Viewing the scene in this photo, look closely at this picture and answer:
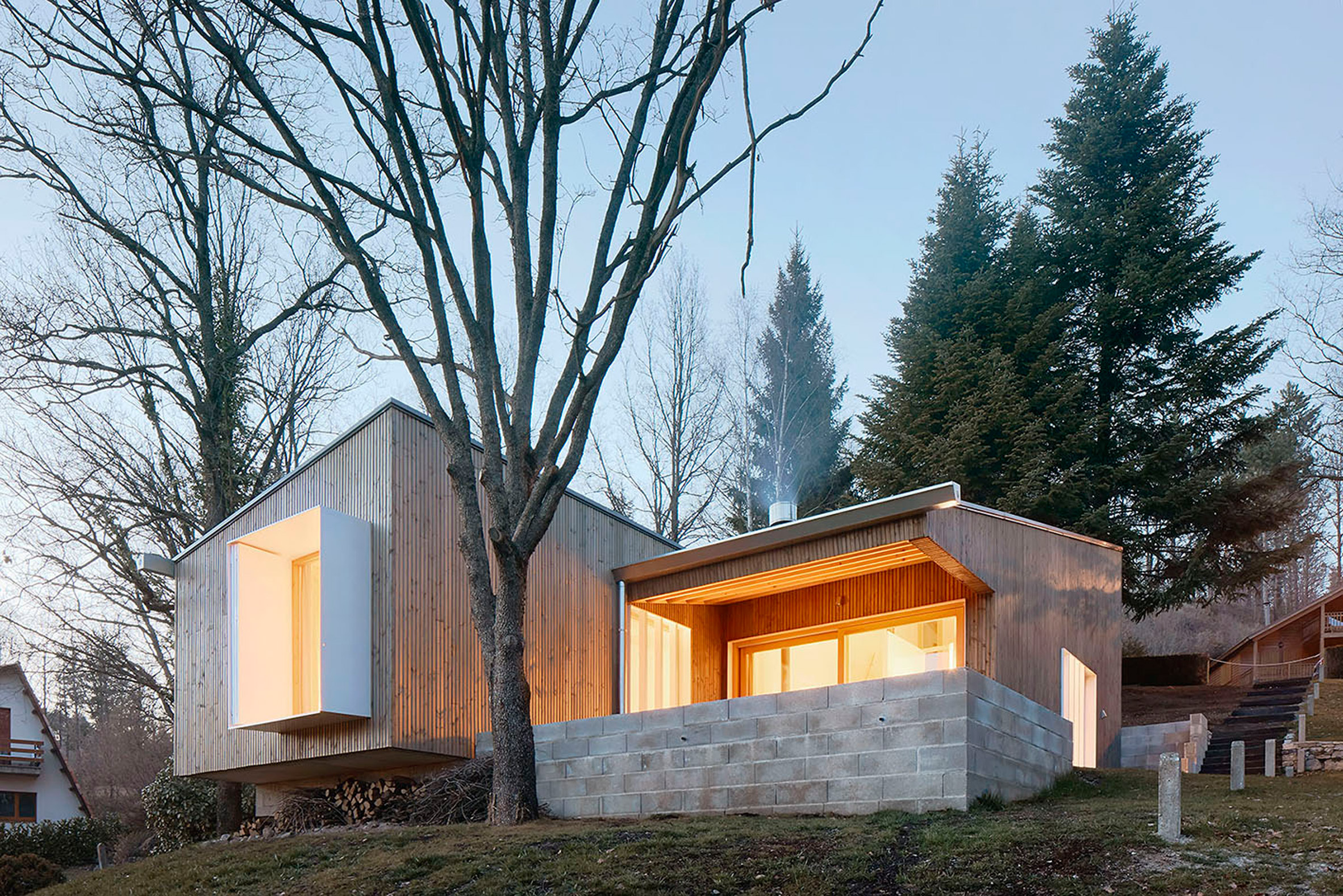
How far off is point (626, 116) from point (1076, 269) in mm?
15458

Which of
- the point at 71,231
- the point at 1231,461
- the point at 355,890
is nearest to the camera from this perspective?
the point at 355,890

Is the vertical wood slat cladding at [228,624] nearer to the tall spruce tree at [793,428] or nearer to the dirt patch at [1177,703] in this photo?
the dirt patch at [1177,703]

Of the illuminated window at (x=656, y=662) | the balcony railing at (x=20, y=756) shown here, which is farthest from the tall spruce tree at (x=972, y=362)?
the balcony railing at (x=20, y=756)

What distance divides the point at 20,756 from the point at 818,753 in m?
27.1

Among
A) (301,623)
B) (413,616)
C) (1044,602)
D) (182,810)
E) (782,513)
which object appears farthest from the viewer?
(182,810)

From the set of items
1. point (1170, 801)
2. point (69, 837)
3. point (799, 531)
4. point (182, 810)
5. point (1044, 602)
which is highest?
point (799, 531)

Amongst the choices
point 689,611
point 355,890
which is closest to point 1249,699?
point 689,611

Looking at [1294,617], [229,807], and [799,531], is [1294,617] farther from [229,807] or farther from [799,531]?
[229,807]

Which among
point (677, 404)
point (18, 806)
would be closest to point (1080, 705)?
point (677, 404)

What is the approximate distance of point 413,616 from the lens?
1260 cm

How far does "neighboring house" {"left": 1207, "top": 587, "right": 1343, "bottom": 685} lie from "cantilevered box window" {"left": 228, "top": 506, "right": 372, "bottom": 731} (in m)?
19.2

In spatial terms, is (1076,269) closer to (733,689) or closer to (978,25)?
(978,25)

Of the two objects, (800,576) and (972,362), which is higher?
(972,362)

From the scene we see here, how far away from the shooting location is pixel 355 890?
7676 mm
